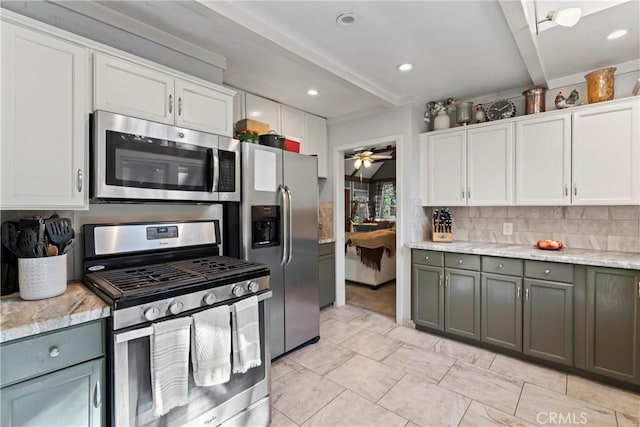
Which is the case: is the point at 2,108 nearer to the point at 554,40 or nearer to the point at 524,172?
the point at 554,40

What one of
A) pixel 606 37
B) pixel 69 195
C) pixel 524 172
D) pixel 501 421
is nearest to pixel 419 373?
pixel 501 421

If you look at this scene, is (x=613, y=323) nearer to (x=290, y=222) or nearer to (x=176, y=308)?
Result: (x=290, y=222)

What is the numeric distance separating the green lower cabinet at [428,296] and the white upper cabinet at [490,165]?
835 mm

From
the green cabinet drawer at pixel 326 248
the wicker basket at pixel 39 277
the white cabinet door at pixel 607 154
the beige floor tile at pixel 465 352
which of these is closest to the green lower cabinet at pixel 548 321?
the beige floor tile at pixel 465 352

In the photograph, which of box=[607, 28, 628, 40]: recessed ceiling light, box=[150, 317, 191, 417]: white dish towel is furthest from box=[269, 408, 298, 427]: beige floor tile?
box=[607, 28, 628, 40]: recessed ceiling light

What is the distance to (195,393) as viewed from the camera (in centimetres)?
156

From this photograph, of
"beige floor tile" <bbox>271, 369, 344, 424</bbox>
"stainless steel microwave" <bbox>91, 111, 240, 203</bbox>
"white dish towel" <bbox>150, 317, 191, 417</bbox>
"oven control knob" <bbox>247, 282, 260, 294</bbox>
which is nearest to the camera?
"white dish towel" <bbox>150, 317, 191, 417</bbox>

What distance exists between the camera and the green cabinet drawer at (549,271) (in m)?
2.37

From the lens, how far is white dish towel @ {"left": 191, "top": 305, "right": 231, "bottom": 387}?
1527mm

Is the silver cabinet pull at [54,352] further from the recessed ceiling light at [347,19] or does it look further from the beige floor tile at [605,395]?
the beige floor tile at [605,395]

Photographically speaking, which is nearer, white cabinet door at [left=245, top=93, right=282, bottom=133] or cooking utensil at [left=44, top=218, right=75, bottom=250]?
cooking utensil at [left=44, top=218, right=75, bottom=250]

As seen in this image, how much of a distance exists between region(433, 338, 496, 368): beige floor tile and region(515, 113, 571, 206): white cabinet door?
1412 millimetres

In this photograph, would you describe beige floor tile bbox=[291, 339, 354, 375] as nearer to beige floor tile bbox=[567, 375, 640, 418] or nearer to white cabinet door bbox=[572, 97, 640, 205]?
beige floor tile bbox=[567, 375, 640, 418]

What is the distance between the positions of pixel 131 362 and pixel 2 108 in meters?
1.27
